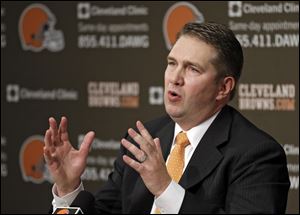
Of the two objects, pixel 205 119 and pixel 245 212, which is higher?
pixel 205 119

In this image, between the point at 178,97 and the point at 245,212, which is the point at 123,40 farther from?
the point at 245,212

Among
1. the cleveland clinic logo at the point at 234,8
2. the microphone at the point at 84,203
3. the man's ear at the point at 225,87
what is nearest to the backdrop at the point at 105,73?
the cleveland clinic logo at the point at 234,8

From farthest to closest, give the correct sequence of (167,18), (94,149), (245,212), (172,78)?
(94,149) < (167,18) < (172,78) < (245,212)

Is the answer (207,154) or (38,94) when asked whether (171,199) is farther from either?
(38,94)

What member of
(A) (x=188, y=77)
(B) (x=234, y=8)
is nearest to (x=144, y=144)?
(A) (x=188, y=77)

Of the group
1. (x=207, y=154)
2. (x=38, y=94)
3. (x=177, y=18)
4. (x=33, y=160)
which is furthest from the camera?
(x=33, y=160)

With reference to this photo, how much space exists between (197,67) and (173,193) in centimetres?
57

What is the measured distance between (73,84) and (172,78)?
2723mm

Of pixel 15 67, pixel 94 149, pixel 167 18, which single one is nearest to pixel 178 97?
pixel 167 18

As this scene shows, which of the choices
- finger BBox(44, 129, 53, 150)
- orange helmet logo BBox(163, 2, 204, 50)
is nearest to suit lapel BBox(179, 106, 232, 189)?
finger BBox(44, 129, 53, 150)

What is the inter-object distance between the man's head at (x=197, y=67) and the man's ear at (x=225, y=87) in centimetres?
1

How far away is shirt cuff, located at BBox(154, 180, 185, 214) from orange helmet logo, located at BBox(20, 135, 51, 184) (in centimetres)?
327

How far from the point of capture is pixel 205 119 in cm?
277

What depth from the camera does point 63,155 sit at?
97.9 inches
